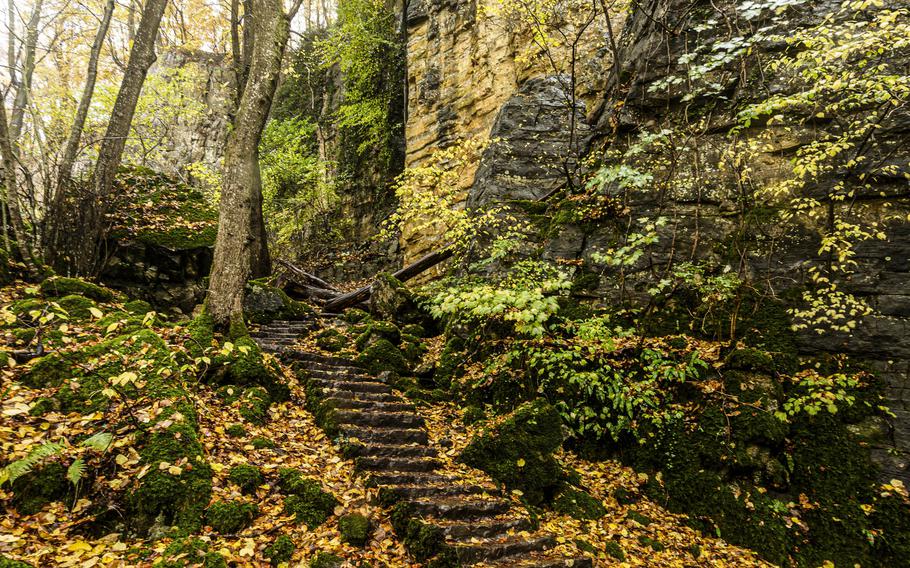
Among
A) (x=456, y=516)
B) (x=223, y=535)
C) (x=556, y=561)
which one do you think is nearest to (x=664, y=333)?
(x=556, y=561)

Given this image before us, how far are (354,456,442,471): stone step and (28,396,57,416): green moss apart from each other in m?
3.22

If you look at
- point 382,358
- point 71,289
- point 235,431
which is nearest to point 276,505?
point 235,431

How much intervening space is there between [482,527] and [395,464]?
1400 mm

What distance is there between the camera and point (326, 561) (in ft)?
11.8

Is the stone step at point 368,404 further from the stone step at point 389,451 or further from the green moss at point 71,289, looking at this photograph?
the green moss at point 71,289

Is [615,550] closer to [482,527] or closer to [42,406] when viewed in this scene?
[482,527]

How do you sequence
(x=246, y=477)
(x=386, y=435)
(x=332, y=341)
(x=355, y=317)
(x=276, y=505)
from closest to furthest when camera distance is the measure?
(x=276, y=505)
(x=246, y=477)
(x=386, y=435)
(x=332, y=341)
(x=355, y=317)

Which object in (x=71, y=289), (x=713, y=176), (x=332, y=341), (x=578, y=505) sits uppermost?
(x=713, y=176)

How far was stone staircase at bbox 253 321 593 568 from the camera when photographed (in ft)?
13.5

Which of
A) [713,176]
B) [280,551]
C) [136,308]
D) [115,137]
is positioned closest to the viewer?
[280,551]

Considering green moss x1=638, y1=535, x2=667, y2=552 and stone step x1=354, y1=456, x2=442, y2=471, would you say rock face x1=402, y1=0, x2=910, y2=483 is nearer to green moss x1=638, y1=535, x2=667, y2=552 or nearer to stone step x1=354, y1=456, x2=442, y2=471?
green moss x1=638, y1=535, x2=667, y2=552

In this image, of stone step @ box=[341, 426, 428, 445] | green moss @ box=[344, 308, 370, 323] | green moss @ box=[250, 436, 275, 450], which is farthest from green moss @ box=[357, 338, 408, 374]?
green moss @ box=[344, 308, 370, 323]

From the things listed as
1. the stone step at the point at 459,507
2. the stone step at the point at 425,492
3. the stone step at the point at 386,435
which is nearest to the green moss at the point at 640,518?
the stone step at the point at 459,507

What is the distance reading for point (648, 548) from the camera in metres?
5.03
